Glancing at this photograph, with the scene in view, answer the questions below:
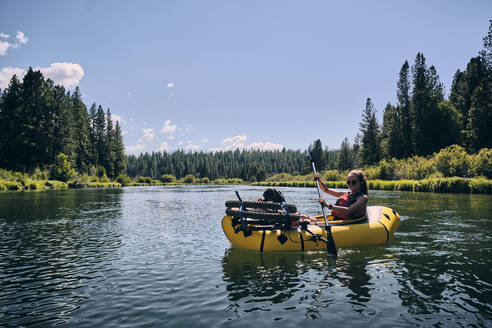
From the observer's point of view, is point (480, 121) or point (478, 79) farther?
point (478, 79)

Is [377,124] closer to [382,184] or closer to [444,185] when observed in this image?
[382,184]

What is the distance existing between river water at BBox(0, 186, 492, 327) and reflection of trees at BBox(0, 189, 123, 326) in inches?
1.3

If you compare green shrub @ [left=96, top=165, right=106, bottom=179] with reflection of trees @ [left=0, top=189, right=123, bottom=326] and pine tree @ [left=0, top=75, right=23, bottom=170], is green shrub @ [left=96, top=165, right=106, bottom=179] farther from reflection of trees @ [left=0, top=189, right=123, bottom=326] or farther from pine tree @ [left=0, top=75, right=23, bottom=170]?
reflection of trees @ [left=0, top=189, right=123, bottom=326]

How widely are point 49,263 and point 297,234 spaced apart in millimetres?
6656

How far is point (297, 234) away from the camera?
8.95 m

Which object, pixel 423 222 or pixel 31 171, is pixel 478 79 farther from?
pixel 31 171

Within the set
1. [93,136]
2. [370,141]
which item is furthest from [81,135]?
[370,141]

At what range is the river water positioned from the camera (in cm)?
488

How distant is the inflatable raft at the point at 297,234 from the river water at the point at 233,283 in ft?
0.90

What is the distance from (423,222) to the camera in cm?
1448

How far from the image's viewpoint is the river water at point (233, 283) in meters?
4.88

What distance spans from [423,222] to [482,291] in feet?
30.7

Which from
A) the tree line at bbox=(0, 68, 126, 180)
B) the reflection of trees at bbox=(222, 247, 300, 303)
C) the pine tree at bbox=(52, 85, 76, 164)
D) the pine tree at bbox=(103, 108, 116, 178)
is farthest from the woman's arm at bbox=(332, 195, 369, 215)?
the pine tree at bbox=(103, 108, 116, 178)

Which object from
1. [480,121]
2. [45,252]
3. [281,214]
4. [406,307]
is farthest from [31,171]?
[480,121]
